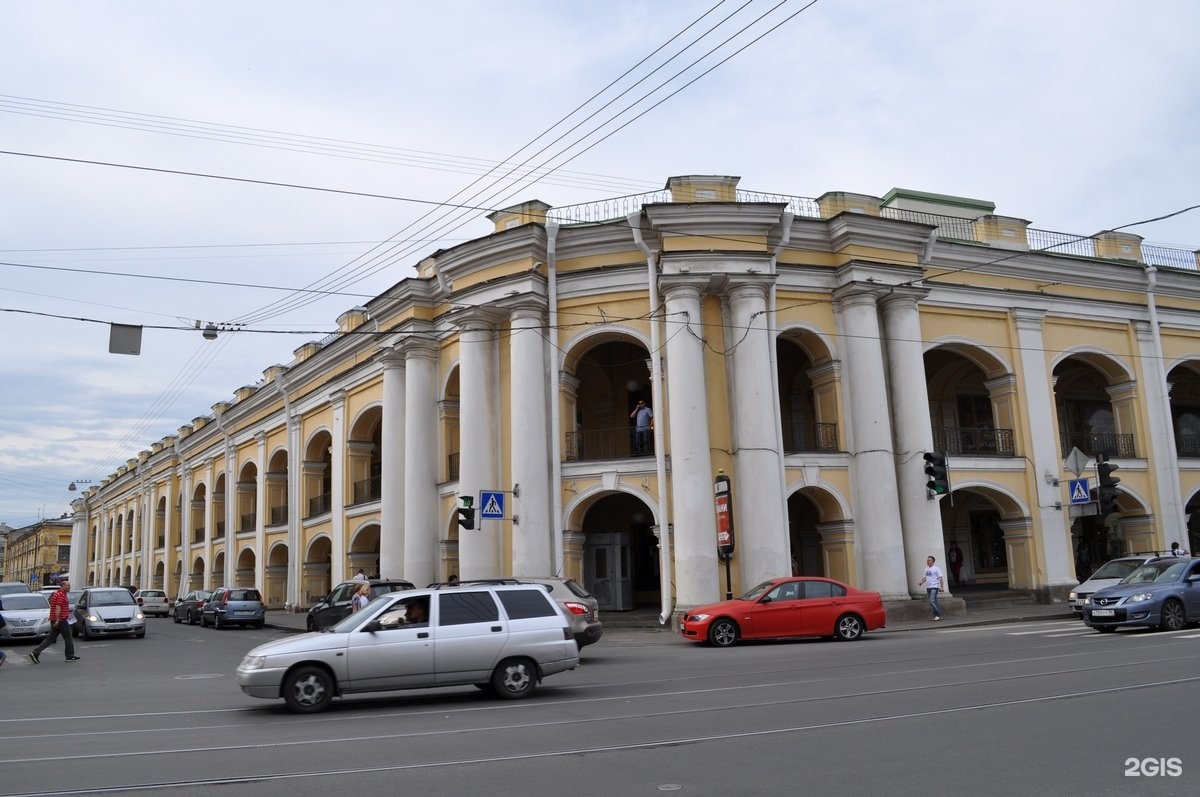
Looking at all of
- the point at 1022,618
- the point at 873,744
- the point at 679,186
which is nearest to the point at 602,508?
the point at 679,186

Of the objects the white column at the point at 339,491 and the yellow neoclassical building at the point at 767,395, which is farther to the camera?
the white column at the point at 339,491

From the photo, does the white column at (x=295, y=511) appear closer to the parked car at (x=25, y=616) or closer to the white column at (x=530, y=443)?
the parked car at (x=25, y=616)

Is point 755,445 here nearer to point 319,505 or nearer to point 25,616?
point 25,616

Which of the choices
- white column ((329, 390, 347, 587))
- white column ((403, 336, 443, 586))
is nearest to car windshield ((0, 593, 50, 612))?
white column ((403, 336, 443, 586))

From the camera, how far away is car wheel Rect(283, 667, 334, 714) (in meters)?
11.1

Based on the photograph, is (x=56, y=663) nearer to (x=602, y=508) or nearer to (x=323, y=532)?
(x=602, y=508)

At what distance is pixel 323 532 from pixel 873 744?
31.9 meters

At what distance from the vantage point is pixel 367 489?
34.0 meters

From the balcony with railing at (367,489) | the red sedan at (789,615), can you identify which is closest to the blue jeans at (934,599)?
the red sedan at (789,615)

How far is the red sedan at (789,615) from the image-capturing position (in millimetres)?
18562

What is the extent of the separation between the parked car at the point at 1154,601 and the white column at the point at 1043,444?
9126 mm

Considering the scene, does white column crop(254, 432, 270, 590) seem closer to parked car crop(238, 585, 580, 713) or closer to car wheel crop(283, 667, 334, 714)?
parked car crop(238, 585, 580, 713)

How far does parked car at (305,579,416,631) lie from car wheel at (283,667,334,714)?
31.8ft

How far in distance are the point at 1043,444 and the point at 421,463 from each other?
1791cm
